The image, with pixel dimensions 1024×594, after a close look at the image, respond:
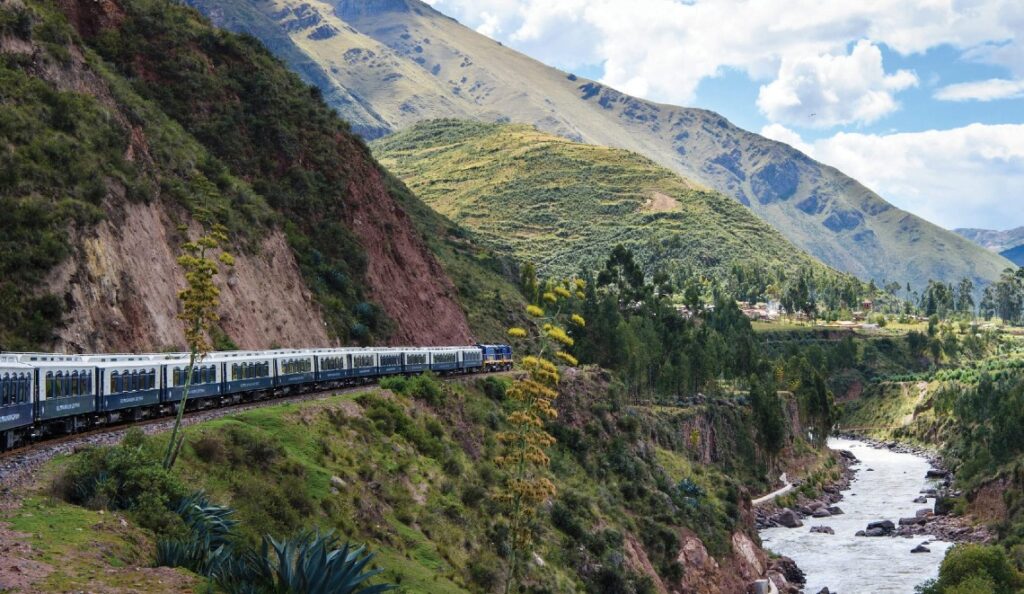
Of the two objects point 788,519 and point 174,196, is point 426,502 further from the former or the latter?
point 788,519

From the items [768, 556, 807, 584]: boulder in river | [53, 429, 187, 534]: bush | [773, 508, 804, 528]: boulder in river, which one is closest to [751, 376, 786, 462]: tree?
[773, 508, 804, 528]: boulder in river

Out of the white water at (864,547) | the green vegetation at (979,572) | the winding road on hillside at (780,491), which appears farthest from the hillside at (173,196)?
the green vegetation at (979,572)

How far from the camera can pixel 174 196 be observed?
5881cm

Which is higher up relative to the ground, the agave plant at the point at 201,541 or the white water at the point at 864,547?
the agave plant at the point at 201,541

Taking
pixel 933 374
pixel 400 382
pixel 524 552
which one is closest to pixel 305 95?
pixel 400 382

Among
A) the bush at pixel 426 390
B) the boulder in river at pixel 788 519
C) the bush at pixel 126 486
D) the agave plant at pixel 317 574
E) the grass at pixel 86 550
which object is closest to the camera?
the grass at pixel 86 550

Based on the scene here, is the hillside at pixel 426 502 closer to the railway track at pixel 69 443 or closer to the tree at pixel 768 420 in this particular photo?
the railway track at pixel 69 443

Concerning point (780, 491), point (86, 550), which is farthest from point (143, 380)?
point (780, 491)

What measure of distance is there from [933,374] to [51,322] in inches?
6679

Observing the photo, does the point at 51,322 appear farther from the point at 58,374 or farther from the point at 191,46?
the point at 191,46

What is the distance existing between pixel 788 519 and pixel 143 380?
72663 mm

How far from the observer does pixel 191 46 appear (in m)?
76.4

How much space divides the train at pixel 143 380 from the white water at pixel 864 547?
3616 cm

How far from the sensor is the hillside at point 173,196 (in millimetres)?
43031
